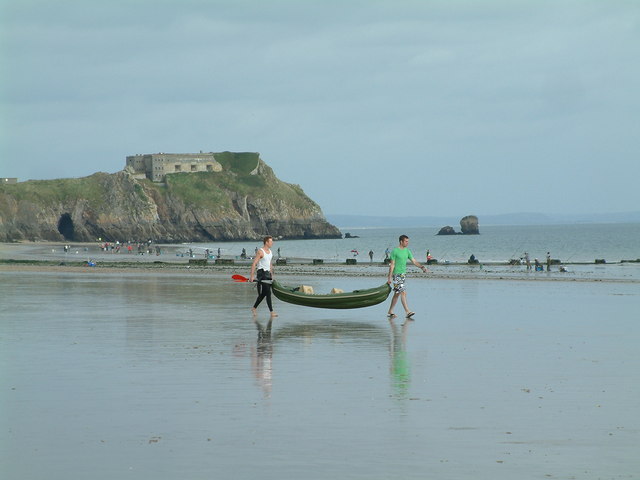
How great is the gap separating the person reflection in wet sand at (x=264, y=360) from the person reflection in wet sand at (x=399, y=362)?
1753 mm

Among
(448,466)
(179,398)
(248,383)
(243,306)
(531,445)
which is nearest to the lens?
(448,466)

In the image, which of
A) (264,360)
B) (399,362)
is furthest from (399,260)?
(264,360)

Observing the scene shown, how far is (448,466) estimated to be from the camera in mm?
8375

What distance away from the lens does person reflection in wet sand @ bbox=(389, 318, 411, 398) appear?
12617 mm

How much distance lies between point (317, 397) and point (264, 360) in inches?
143

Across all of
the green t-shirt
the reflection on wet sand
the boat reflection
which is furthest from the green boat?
the reflection on wet sand

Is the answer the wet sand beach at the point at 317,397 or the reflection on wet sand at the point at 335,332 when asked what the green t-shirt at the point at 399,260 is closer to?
the wet sand beach at the point at 317,397

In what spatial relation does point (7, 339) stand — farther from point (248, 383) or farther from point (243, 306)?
point (243, 306)

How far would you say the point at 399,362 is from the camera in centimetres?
1519

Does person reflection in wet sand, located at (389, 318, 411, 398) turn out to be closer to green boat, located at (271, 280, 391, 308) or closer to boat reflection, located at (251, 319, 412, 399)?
boat reflection, located at (251, 319, 412, 399)

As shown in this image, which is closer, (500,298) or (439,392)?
(439,392)

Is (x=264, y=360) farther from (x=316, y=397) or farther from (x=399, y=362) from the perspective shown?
Result: (x=316, y=397)

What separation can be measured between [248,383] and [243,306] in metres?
15.0

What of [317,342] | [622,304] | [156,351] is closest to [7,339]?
[156,351]
